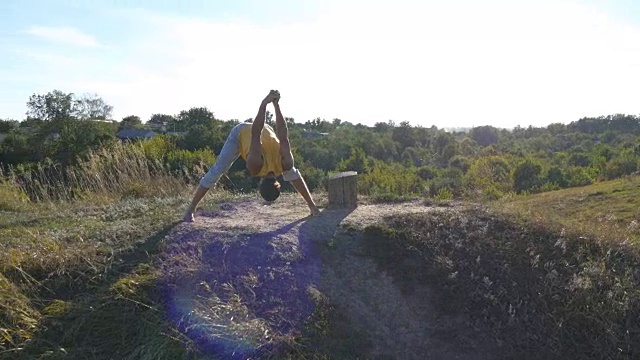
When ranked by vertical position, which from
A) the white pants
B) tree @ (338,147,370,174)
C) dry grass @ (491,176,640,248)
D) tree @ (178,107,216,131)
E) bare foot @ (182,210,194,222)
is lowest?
tree @ (338,147,370,174)

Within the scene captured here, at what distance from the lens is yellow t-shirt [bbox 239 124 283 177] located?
18.7ft

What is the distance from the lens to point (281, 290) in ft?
15.3

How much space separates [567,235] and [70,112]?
99.2 feet

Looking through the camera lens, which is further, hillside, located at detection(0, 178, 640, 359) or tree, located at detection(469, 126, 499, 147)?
tree, located at detection(469, 126, 499, 147)

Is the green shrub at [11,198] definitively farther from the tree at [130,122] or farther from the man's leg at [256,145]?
the tree at [130,122]

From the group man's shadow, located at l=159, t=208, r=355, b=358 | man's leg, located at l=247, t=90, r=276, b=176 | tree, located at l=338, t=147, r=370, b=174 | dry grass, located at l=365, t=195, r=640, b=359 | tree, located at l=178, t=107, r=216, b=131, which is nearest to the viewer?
man's shadow, located at l=159, t=208, r=355, b=358

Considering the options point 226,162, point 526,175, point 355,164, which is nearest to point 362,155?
point 355,164

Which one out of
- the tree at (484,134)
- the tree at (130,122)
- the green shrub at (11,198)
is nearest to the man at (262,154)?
the green shrub at (11,198)

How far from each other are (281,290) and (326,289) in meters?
0.43

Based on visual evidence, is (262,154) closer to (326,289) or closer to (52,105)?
(326,289)

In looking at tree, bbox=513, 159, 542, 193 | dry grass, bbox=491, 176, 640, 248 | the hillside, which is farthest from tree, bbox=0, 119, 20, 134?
dry grass, bbox=491, 176, 640, 248

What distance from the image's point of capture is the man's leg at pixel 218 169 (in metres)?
5.77

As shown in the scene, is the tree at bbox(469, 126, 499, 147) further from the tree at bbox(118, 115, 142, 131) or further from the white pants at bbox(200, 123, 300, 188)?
the white pants at bbox(200, 123, 300, 188)

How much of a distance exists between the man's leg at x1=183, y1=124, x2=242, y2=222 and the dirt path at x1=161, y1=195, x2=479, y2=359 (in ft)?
0.80
